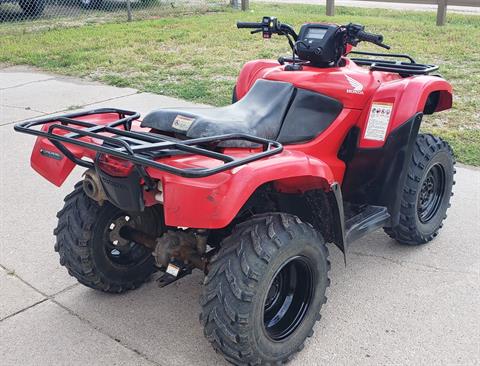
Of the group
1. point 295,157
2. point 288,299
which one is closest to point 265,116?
point 295,157

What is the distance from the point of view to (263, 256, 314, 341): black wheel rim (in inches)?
113

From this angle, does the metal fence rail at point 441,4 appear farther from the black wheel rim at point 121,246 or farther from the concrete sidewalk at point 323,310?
the black wheel rim at point 121,246

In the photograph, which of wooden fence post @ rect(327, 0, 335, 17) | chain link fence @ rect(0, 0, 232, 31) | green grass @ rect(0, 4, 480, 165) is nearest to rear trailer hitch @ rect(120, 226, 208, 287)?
green grass @ rect(0, 4, 480, 165)

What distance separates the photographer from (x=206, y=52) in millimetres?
9953

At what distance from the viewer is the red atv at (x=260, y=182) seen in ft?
8.22

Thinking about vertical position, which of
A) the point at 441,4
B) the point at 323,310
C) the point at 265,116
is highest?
the point at 265,116

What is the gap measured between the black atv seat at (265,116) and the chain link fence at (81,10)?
10818mm

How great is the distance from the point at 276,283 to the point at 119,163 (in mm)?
985

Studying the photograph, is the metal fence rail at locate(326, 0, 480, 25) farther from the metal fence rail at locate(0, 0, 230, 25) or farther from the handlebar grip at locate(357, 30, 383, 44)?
the handlebar grip at locate(357, 30, 383, 44)

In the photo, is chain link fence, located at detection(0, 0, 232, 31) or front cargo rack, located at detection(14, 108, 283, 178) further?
chain link fence, located at detection(0, 0, 232, 31)

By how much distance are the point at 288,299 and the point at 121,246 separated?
1.03 m

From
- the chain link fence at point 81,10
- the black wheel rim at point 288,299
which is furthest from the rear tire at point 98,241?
the chain link fence at point 81,10

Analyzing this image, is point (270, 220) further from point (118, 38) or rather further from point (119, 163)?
point (118, 38)

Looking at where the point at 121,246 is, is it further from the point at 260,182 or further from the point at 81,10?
the point at 81,10
